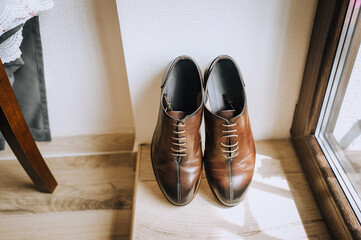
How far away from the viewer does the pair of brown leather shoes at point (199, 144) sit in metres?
0.68

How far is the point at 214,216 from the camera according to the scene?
2.35 ft

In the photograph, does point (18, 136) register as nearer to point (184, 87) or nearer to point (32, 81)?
point (32, 81)

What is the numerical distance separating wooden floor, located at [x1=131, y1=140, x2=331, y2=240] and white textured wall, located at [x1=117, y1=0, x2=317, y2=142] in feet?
0.78

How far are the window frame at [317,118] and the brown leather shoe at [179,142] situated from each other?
0.31m

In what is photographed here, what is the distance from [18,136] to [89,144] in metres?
0.35

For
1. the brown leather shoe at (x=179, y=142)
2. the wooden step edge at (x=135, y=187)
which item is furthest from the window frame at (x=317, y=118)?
the wooden step edge at (x=135, y=187)

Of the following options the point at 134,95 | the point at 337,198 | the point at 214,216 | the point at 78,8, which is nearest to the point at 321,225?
the point at 337,198

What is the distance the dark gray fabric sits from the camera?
2.81 ft

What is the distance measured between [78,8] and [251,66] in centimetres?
51

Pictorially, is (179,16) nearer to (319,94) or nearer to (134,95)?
(134,95)

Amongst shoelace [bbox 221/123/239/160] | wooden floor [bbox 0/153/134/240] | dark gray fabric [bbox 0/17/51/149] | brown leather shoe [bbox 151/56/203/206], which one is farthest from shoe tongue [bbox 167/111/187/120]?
dark gray fabric [bbox 0/17/51/149]

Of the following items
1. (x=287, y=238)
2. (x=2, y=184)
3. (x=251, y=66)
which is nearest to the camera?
(x=287, y=238)

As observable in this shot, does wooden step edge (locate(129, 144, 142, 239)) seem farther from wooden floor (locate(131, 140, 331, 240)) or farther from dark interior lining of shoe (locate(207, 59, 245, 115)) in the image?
dark interior lining of shoe (locate(207, 59, 245, 115))

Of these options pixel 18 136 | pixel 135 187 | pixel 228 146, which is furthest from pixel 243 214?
pixel 18 136
